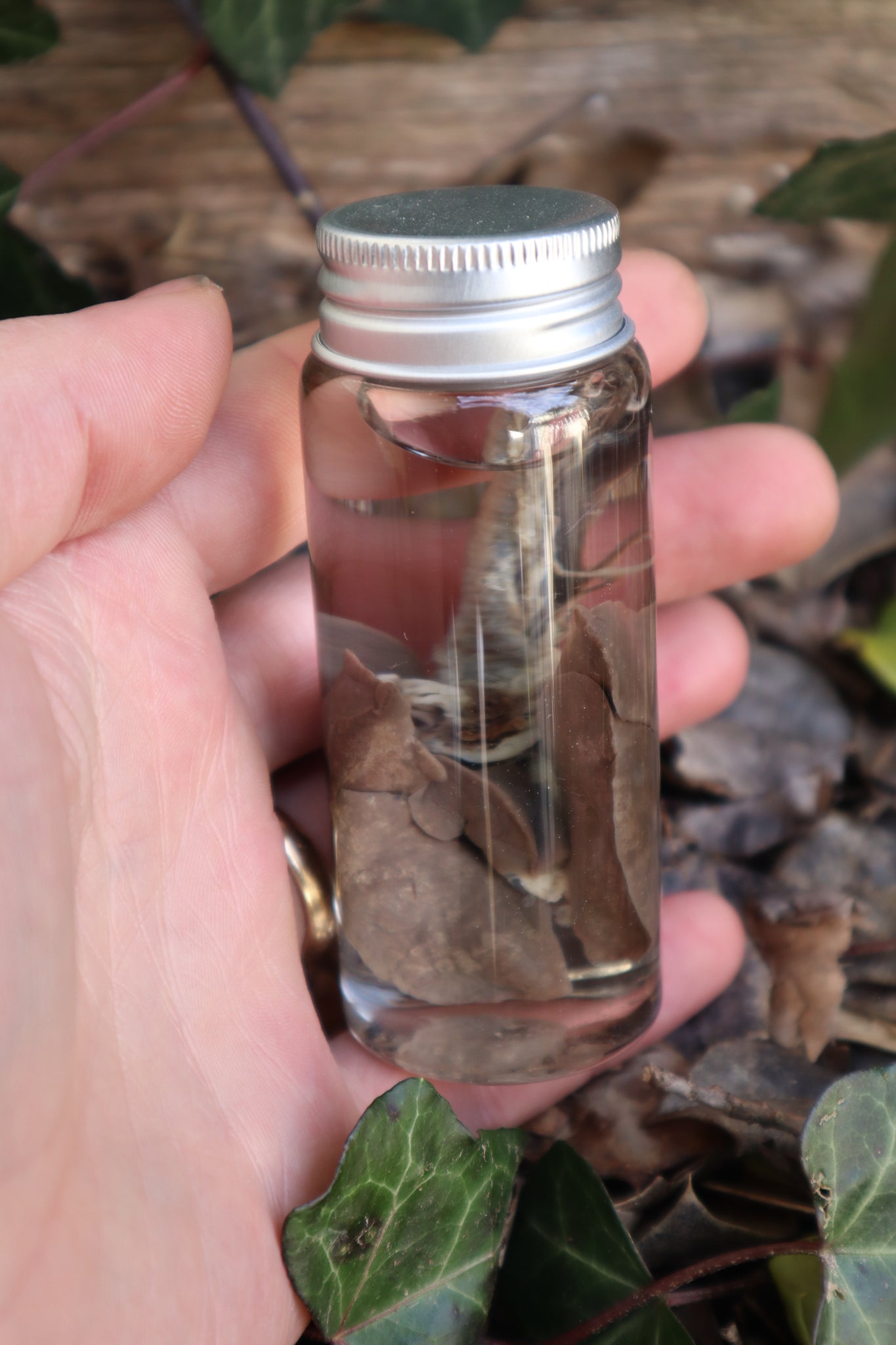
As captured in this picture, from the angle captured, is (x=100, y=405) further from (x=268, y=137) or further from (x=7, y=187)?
(x=268, y=137)

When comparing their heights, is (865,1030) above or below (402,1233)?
below

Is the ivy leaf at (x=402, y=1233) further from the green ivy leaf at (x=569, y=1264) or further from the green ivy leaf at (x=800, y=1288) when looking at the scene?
the green ivy leaf at (x=800, y=1288)

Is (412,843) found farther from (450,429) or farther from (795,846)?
(795,846)

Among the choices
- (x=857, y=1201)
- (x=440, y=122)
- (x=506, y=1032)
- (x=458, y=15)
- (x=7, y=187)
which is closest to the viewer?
(x=857, y=1201)

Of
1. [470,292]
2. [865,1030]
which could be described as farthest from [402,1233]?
[470,292]

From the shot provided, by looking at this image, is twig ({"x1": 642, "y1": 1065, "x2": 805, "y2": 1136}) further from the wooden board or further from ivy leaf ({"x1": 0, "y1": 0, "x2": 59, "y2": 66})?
ivy leaf ({"x1": 0, "y1": 0, "x2": 59, "y2": 66})

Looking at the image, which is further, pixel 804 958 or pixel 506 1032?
pixel 804 958

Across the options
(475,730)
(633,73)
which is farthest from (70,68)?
(475,730)
